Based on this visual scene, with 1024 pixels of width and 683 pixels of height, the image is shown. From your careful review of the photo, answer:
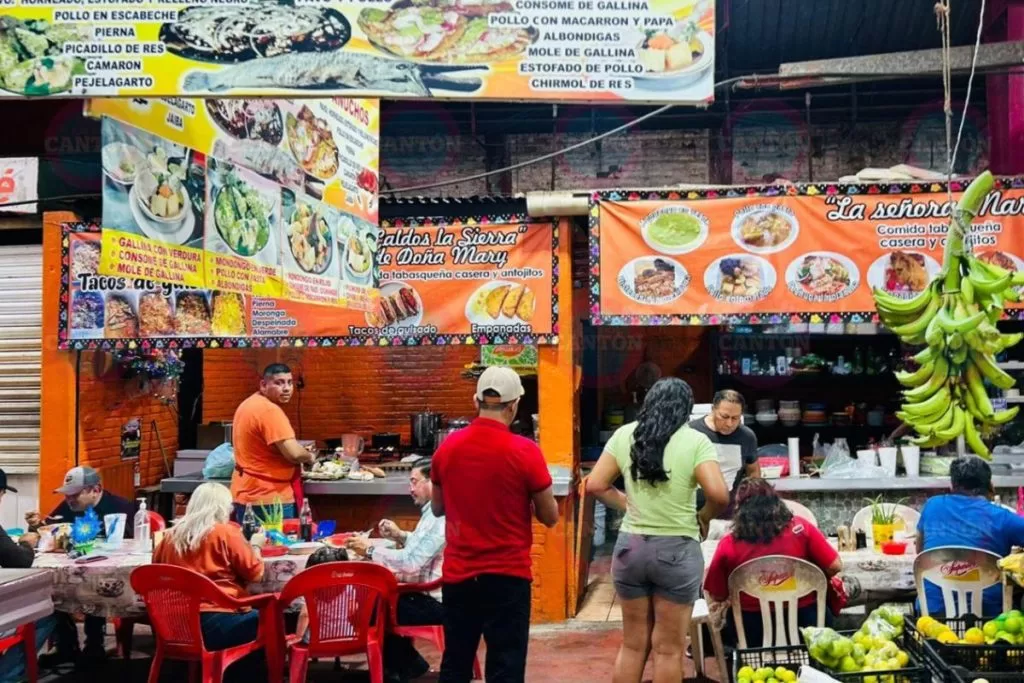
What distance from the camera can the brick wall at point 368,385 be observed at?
11.6m

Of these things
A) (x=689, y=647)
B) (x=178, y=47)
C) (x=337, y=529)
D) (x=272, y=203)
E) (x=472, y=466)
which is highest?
(x=178, y=47)

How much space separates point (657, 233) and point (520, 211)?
123cm

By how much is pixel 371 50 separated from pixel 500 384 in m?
1.57

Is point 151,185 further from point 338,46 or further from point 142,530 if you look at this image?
point 142,530

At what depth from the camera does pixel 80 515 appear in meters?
7.14

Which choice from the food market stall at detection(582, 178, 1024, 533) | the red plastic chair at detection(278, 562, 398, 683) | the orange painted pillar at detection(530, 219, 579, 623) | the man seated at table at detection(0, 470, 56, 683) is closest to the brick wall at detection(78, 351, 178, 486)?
the man seated at table at detection(0, 470, 56, 683)

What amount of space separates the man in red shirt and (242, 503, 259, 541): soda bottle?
2357 millimetres

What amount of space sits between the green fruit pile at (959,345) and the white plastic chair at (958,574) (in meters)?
0.58

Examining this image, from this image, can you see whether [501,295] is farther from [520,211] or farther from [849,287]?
[849,287]

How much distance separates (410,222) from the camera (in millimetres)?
8742

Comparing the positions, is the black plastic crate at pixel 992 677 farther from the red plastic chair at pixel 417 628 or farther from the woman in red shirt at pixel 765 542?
the red plastic chair at pixel 417 628

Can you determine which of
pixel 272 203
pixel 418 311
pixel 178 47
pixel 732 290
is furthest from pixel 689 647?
pixel 178 47

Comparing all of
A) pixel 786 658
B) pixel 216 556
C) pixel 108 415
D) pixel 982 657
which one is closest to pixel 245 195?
pixel 216 556

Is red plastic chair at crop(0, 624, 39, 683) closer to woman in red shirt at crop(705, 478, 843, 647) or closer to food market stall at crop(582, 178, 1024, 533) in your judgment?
woman in red shirt at crop(705, 478, 843, 647)
